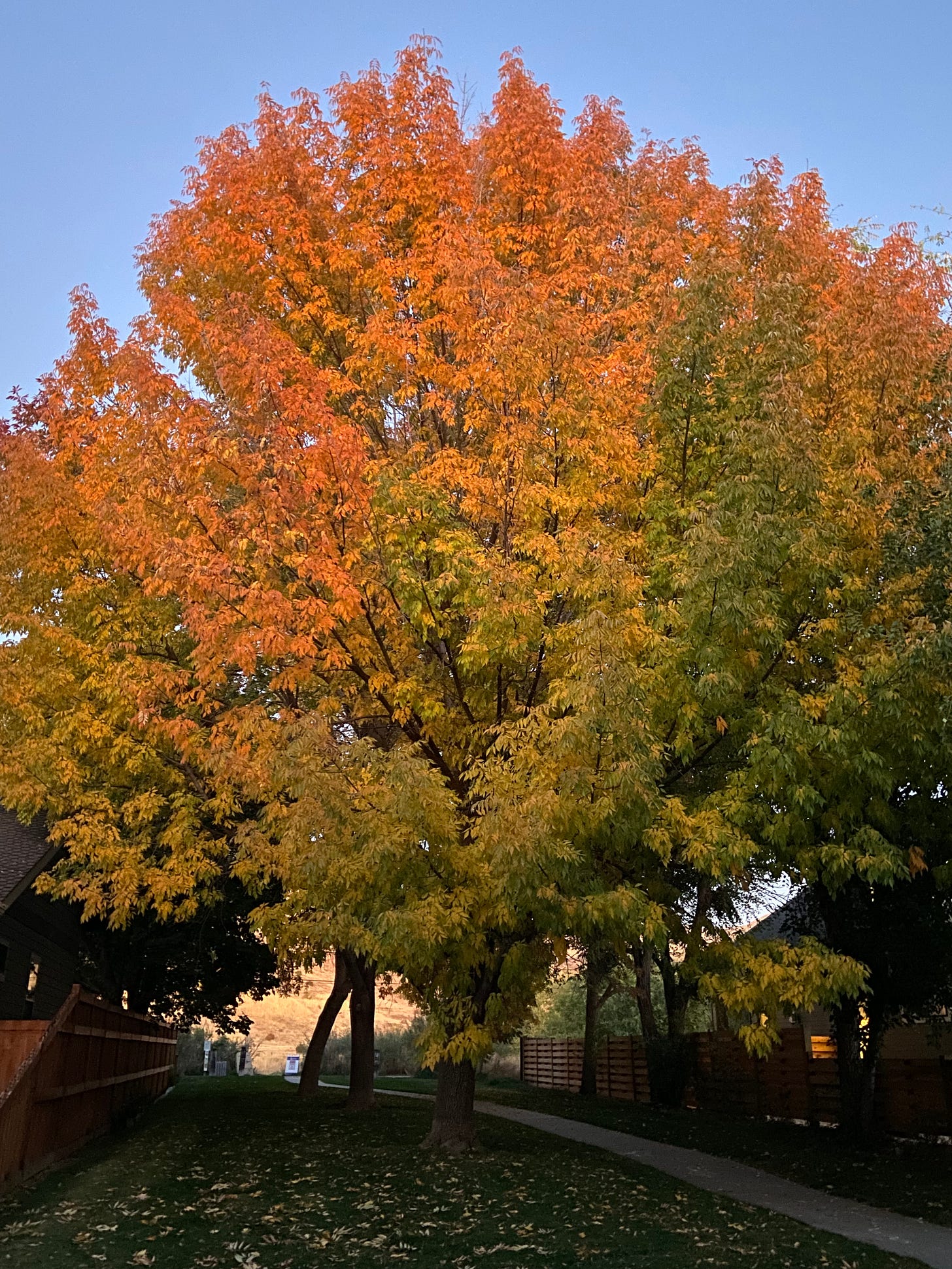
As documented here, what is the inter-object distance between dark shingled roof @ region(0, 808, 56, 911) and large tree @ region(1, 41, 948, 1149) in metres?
2.20

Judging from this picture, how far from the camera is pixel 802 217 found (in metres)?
11.9

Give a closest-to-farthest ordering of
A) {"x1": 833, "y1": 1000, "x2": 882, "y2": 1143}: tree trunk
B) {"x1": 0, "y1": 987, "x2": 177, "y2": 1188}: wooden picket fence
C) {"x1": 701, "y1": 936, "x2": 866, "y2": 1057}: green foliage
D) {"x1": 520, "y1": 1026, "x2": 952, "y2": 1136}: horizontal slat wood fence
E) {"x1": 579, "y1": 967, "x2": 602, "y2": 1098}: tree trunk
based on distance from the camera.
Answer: {"x1": 701, "y1": 936, "x2": 866, "y2": 1057}: green foliage
{"x1": 0, "y1": 987, "x2": 177, "y2": 1188}: wooden picket fence
{"x1": 520, "y1": 1026, "x2": 952, "y2": 1136}: horizontal slat wood fence
{"x1": 833, "y1": 1000, "x2": 882, "y2": 1143}: tree trunk
{"x1": 579, "y1": 967, "x2": 602, "y2": 1098}: tree trunk

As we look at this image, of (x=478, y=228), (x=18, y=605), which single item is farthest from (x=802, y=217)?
(x=18, y=605)

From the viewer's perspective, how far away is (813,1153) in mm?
13430

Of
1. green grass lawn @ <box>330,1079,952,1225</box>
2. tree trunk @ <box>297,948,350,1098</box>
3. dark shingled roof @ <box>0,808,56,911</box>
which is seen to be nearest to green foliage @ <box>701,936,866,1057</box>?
green grass lawn @ <box>330,1079,952,1225</box>

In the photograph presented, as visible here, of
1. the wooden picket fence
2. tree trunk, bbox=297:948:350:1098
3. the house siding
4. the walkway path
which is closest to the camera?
the walkway path

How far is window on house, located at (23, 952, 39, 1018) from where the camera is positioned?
16.0 m

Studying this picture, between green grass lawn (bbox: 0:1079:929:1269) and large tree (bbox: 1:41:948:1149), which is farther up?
large tree (bbox: 1:41:948:1149)

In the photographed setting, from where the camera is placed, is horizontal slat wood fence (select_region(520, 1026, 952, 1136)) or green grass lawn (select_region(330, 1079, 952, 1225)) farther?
horizontal slat wood fence (select_region(520, 1026, 952, 1136))

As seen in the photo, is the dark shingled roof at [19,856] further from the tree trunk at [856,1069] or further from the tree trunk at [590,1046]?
the tree trunk at [590,1046]

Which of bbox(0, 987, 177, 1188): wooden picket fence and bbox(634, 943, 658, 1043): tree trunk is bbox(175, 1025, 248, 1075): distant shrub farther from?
bbox(0, 987, 177, 1188): wooden picket fence

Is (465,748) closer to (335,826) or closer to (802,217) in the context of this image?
(335,826)

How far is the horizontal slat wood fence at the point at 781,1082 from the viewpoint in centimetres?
1383

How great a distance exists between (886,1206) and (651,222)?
10.3m
